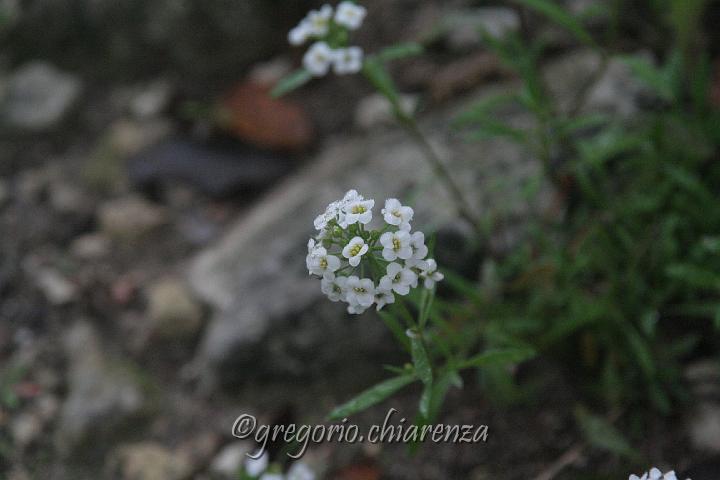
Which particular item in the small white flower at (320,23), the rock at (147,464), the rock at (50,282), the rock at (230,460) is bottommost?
the rock at (230,460)

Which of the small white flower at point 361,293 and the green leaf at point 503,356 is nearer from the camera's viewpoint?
the small white flower at point 361,293

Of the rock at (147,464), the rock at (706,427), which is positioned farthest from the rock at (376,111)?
the rock at (706,427)

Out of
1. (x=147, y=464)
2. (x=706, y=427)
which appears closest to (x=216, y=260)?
(x=147, y=464)

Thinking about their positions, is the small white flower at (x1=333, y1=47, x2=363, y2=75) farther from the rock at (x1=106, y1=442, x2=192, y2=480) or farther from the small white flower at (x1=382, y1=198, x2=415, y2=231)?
the rock at (x1=106, y1=442, x2=192, y2=480)

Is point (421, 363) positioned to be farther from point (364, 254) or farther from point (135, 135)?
point (135, 135)

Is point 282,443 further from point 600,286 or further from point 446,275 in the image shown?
point 600,286

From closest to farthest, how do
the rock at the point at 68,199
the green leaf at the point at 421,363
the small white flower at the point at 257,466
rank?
the green leaf at the point at 421,363
the small white flower at the point at 257,466
the rock at the point at 68,199

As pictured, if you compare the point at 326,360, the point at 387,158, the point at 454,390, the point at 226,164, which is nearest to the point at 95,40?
the point at 226,164

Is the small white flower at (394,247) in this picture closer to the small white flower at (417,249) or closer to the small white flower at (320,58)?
the small white flower at (417,249)
